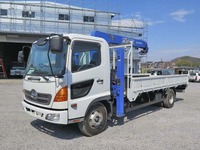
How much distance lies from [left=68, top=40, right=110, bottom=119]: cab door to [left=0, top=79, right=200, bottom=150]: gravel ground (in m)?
0.79

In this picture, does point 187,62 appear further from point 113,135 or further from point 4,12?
point 113,135

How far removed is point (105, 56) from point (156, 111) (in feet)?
12.8

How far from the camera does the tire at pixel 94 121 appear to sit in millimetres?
4879

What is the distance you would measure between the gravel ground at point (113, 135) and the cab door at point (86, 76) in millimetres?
789

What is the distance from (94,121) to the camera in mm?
5039

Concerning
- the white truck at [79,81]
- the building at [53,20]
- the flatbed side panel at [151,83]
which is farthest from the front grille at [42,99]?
the building at [53,20]

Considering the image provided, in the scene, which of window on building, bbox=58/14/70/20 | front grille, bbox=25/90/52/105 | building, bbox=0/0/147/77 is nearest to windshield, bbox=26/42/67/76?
front grille, bbox=25/90/52/105

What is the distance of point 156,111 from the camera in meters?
7.92

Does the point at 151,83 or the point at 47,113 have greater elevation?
the point at 151,83

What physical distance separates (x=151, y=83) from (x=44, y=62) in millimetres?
3924

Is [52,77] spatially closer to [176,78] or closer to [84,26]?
[176,78]

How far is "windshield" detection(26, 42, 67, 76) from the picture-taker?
4.39m

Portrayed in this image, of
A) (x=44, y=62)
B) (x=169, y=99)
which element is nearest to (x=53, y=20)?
(x=169, y=99)

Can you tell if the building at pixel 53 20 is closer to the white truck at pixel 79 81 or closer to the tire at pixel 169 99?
the tire at pixel 169 99
